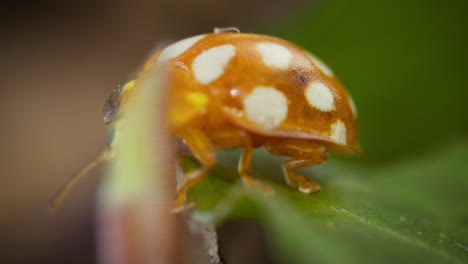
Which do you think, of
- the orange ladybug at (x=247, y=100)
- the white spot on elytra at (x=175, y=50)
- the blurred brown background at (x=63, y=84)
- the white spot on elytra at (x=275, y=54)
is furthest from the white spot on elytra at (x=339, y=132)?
the blurred brown background at (x=63, y=84)

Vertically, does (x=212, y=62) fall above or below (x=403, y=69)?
above

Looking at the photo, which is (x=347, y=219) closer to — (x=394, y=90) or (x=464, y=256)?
(x=464, y=256)

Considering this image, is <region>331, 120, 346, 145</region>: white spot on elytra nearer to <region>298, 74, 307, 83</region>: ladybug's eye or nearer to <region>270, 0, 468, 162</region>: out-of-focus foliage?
<region>298, 74, 307, 83</region>: ladybug's eye

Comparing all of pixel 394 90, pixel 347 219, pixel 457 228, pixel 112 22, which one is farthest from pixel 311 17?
pixel 347 219

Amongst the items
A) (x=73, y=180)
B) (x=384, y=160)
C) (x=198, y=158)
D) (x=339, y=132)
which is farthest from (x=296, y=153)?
(x=384, y=160)

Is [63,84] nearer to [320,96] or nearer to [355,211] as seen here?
[320,96]

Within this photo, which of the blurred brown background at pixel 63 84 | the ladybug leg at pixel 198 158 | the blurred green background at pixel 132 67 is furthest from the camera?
the blurred brown background at pixel 63 84

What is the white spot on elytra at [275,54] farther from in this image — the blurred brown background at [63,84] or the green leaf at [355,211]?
the blurred brown background at [63,84]
